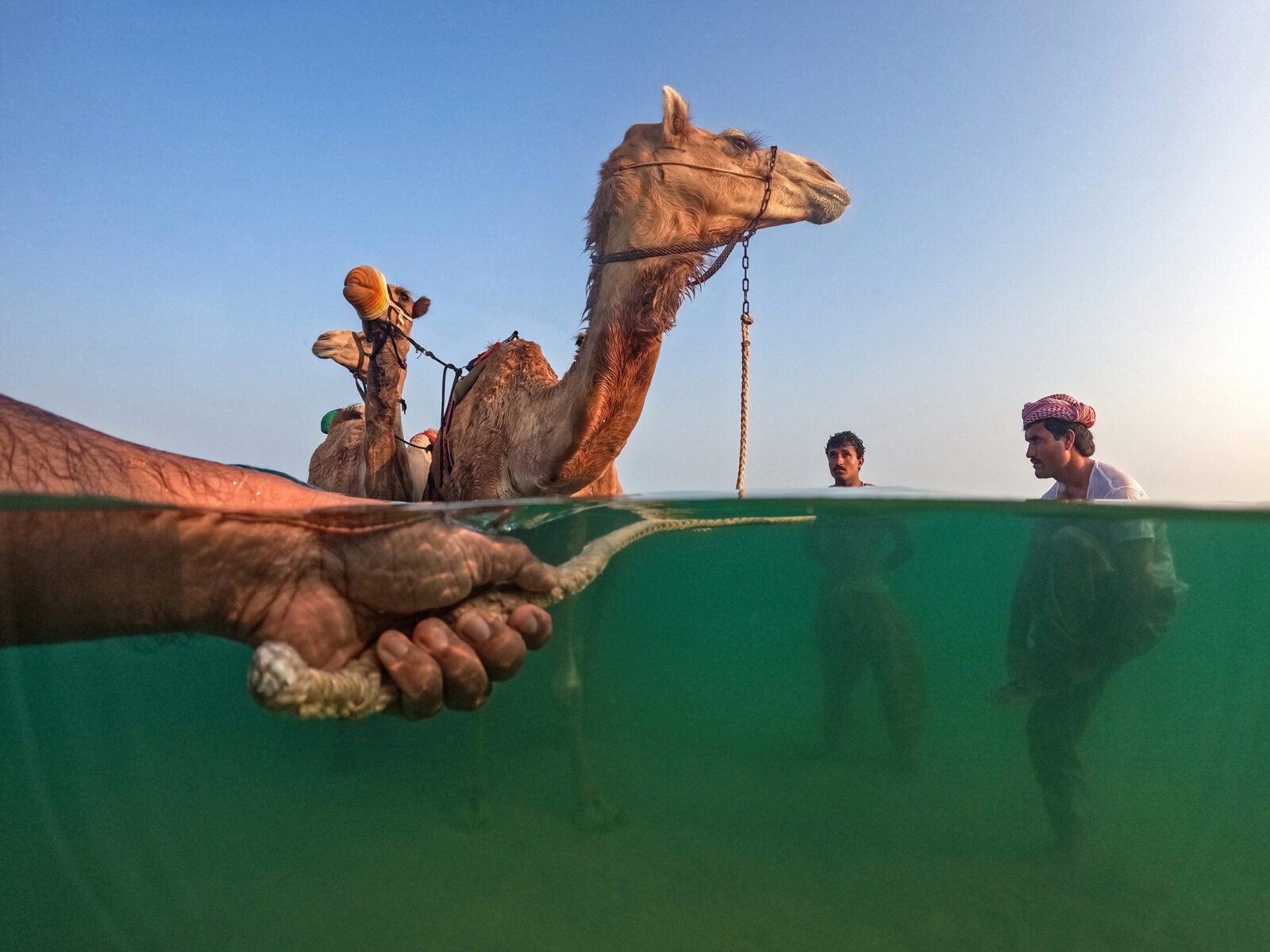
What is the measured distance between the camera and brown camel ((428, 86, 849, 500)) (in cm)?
436

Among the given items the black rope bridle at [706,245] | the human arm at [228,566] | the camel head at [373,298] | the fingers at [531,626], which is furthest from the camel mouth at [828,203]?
the fingers at [531,626]

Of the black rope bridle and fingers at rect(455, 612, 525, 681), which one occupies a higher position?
the black rope bridle

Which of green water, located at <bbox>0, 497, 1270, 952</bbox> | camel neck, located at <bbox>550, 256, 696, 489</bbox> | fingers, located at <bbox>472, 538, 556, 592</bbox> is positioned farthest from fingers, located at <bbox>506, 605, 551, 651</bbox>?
camel neck, located at <bbox>550, 256, 696, 489</bbox>

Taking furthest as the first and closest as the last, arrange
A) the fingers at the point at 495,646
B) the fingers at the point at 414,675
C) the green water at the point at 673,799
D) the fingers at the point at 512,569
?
the green water at the point at 673,799, the fingers at the point at 512,569, the fingers at the point at 495,646, the fingers at the point at 414,675

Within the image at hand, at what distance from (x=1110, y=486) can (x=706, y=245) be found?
294cm

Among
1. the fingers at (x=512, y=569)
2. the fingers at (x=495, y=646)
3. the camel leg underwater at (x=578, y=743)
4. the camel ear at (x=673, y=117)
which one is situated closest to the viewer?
the fingers at (x=495, y=646)

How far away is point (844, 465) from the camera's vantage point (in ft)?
20.8

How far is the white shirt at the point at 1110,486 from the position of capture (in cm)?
480

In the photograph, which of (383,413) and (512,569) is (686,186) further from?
(512,569)

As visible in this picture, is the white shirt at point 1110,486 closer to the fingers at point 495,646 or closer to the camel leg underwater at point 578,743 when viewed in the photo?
the camel leg underwater at point 578,743

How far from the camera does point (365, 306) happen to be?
16.7 feet

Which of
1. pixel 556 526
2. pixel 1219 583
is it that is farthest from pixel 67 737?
pixel 1219 583

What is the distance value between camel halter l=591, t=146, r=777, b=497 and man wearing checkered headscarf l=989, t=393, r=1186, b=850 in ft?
6.46

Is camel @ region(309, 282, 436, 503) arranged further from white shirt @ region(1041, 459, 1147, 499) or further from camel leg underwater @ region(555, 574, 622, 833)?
white shirt @ region(1041, 459, 1147, 499)
